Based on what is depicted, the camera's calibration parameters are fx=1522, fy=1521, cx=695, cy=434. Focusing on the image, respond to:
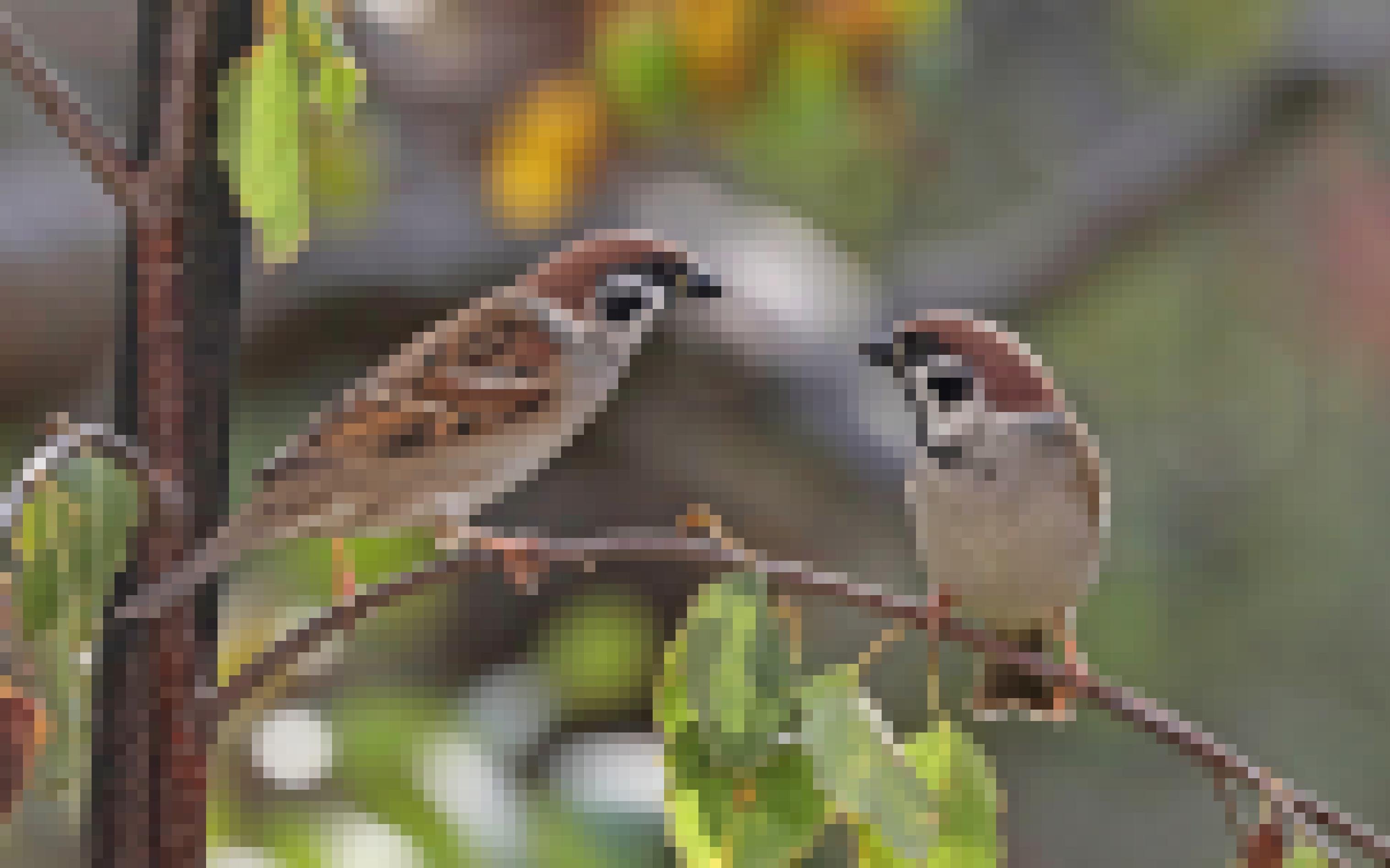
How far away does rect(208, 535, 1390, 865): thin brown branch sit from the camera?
0.54m

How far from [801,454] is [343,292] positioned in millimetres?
605

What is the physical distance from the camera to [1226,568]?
242 centimetres

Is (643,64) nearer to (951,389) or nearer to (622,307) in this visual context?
(622,307)

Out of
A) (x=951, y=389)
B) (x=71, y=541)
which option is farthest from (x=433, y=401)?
(x=71, y=541)

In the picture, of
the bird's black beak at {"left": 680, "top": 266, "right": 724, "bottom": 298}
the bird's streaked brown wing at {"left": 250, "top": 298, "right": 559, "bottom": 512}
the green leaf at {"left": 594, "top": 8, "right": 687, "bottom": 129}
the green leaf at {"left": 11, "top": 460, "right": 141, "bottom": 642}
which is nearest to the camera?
the green leaf at {"left": 11, "top": 460, "right": 141, "bottom": 642}

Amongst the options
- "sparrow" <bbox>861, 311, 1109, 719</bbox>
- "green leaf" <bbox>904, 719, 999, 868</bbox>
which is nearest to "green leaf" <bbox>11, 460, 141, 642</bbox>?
"green leaf" <bbox>904, 719, 999, 868</bbox>

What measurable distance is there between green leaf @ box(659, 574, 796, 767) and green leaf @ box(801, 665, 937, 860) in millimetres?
12

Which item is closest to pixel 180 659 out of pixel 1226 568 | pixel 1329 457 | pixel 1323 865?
pixel 1323 865

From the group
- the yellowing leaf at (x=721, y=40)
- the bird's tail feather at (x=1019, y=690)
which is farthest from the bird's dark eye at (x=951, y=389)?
the yellowing leaf at (x=721, y=40)

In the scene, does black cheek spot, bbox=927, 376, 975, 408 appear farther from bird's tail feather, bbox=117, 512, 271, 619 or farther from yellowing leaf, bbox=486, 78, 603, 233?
yellowing leaf, bbox=486, 78, 603, 233

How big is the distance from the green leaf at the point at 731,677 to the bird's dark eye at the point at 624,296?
56 cm

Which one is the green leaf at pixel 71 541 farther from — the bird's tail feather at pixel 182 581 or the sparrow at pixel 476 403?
the sparrow at pixel 476 403

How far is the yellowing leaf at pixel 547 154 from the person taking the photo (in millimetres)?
1785

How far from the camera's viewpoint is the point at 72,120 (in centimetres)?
55
